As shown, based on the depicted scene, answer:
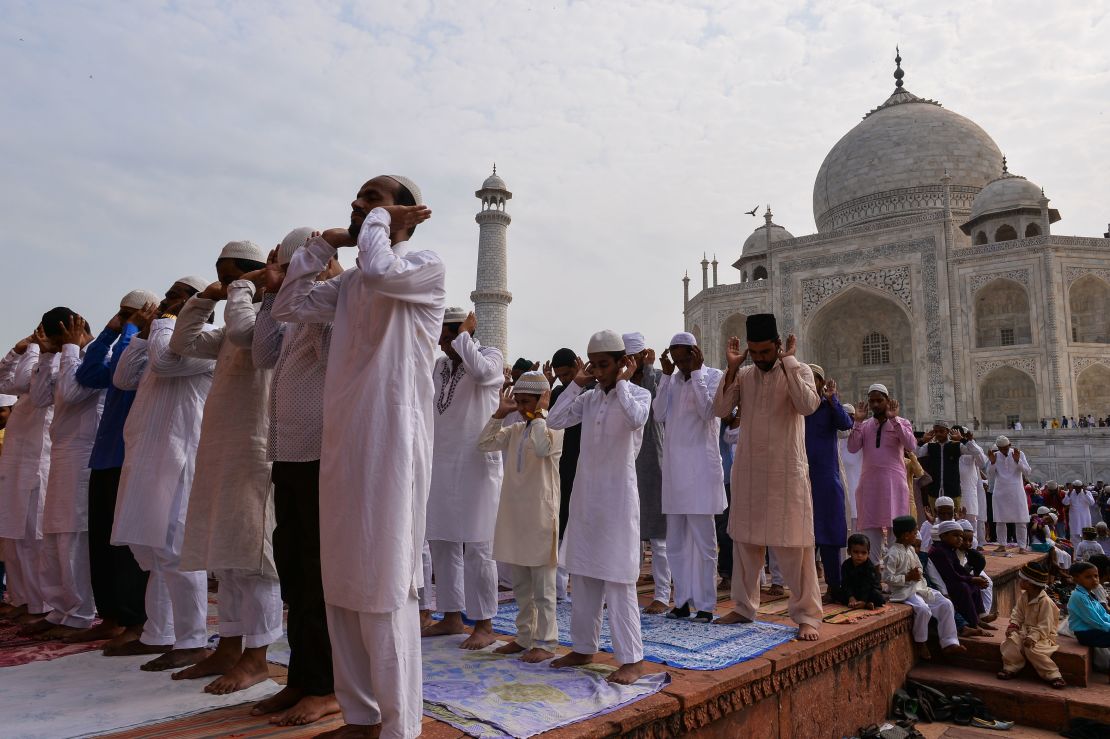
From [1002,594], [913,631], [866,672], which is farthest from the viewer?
[1002,594]

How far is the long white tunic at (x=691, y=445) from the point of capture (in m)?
4.30

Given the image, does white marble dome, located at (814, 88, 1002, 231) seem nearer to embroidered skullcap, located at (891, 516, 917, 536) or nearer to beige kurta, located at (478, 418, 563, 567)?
embroidered skullcap, located at (891, 516, 917, 536)

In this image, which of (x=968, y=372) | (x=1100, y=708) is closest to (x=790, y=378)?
(x=1100, y=708)

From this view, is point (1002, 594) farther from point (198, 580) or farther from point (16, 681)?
point (16, 681)

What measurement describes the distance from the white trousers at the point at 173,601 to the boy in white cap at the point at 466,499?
41.1 inches

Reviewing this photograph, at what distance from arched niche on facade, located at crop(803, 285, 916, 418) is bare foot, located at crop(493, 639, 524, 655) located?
2156 cm

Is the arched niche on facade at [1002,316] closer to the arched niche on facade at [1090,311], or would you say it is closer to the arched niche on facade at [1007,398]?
the arched niche on facade at [1007,398]

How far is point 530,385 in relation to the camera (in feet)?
11.8

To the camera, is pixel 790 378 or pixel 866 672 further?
pixel 866 672

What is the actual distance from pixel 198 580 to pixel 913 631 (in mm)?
4316

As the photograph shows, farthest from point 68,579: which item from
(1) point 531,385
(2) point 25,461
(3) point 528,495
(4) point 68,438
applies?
(1) point 531,385

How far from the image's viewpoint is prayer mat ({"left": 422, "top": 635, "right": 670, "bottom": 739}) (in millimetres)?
2316

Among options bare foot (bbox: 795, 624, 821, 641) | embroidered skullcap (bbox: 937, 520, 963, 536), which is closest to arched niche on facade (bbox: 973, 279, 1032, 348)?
embroidered skullcap (bbox: 937, 520, 963, 536)

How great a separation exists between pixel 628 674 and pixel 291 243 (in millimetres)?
2054
